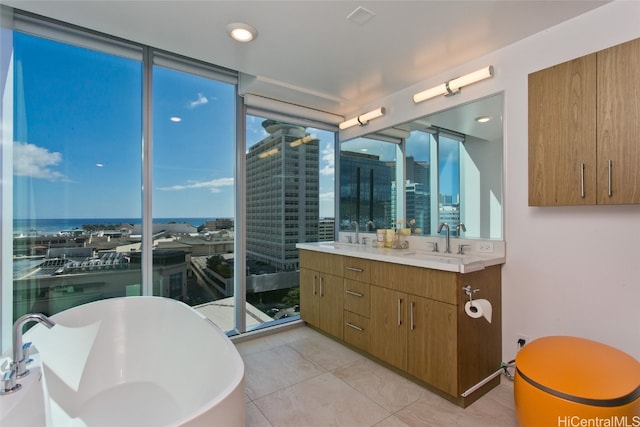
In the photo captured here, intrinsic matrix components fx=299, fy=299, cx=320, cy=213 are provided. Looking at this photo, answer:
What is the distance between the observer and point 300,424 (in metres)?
1.83

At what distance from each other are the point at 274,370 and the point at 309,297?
96 cm

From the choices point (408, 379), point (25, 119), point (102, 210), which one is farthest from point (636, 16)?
point (25, 119)

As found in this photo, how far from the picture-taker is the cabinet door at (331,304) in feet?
9.47

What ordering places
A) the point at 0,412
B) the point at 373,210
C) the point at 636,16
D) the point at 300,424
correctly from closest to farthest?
the point at 0,412, the point at 636,16, the point at 300,424, the point at 373,210

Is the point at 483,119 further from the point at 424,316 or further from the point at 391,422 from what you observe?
the point at 391,422

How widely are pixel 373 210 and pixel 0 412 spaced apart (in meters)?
3.06

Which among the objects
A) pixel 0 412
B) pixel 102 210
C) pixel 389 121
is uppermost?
pixel 389 121

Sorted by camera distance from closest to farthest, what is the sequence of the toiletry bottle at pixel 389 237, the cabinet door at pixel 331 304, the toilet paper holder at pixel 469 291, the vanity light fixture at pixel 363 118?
the toilet paper holder at pixel 469 291 < the cabinet door at pixel 331 304 < the toiletry bottle at pixel 389 237 < the vanity light fixture at pixel 363 118

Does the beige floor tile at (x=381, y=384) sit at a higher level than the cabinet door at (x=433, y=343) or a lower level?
lower

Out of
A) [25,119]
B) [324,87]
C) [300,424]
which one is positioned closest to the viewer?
[300,424]

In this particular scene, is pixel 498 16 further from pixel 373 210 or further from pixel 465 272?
pixel 373 210

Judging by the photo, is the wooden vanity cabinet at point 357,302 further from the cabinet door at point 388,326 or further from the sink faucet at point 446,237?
the sink faucet at point 446,237

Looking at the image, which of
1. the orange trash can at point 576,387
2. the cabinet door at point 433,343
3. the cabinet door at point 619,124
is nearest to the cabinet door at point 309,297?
the cabinet door at point 433,343

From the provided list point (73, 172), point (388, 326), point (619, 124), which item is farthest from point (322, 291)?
point (619, 124)
